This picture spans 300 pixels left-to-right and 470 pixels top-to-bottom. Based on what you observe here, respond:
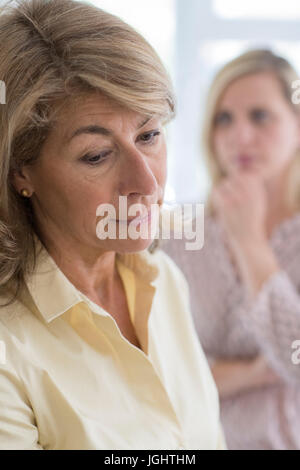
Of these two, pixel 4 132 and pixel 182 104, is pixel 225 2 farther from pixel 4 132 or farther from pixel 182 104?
pixel 4 132

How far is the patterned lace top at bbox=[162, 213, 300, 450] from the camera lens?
4.00 feet

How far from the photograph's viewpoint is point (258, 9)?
227 centimetres

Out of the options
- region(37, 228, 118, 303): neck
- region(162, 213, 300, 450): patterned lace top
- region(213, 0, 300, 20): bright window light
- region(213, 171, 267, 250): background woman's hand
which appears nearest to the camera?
region(37, 228, 118, 303): neck

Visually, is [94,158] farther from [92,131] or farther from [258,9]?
[258,9]

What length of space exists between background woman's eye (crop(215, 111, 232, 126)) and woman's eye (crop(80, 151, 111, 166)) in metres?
0.96

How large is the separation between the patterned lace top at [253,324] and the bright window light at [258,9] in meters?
1.05

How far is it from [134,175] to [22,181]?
0.44 ft

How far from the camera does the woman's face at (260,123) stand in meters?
1.56

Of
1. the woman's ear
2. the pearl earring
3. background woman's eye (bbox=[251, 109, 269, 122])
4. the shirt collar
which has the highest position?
Answer: background woman's eye (bbox=[251, 109, 269, 122])

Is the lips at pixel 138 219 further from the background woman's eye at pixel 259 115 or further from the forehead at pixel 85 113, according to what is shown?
the background woman's eye at pixel 259 115

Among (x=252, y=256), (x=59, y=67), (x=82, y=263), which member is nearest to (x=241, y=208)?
(x=252, y=256)

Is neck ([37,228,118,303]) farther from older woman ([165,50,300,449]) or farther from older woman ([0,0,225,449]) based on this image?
older woman ([165,50,300,449])

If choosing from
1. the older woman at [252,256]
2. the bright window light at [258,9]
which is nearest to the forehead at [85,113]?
the older woman at [252,256]

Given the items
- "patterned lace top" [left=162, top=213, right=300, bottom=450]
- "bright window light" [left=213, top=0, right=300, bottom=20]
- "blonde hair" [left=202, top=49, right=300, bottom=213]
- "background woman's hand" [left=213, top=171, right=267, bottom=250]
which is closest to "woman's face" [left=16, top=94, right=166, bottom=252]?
"patterned lace top" [left=162, top=213, right=300, bottom=450]
